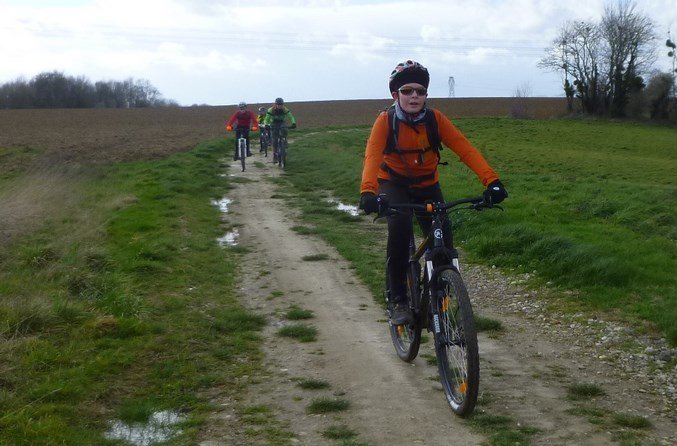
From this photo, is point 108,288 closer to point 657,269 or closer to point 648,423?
point 648,423

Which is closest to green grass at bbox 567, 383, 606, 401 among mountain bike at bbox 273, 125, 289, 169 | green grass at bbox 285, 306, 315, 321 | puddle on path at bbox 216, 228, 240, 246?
green grass at bbox 285, 306, 315, 321

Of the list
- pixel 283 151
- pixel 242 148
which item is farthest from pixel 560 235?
pixel 283 151

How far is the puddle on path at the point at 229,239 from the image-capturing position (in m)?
10.9

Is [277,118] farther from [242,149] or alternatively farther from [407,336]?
[407,336]

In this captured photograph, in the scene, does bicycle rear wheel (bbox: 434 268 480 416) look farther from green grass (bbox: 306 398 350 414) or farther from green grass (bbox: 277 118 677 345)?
green grass (bbox: 277 118 677 345)

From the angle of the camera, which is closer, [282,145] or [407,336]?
[407,336]

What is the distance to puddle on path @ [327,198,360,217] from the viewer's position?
539 inches

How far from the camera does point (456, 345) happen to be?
4770mm

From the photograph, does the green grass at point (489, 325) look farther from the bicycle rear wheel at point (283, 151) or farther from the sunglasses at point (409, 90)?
the bicycle rear wheel at point (283, 151)

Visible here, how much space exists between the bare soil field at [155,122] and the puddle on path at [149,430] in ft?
80.1

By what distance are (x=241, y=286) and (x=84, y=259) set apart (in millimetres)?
1906

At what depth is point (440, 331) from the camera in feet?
16.4

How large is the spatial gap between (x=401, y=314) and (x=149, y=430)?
6.64ft

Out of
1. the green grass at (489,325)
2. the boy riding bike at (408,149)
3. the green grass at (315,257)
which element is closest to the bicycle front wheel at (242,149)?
the green grass at (315,257)
